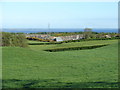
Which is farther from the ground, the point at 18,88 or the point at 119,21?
the point at 119,21

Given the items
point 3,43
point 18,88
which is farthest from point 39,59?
point 3,43

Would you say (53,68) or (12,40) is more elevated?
(12,40)

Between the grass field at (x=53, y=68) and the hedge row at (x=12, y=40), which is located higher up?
the hedge row at (x=12, y=40)

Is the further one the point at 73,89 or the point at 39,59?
the point at 39,59

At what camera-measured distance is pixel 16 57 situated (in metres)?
14.4

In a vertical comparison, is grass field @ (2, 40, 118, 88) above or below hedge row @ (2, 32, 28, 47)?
below

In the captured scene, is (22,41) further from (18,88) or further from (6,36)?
(18,88)

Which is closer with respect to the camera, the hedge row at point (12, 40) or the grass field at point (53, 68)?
the grass field at point (53, 68)

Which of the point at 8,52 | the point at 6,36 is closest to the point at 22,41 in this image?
the point at 6,36

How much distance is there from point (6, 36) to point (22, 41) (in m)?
3.54

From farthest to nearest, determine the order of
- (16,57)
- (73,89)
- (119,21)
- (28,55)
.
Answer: (28,55) < (16,57) < (119,21) < (73,89)

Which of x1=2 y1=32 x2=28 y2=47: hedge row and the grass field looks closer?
the grass field

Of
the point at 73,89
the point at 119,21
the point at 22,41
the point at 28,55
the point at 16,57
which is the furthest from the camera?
the point at 22,41

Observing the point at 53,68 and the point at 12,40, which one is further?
the point at 12,40
